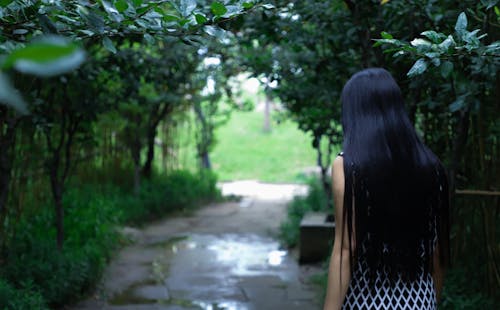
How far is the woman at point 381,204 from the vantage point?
6.22 ft

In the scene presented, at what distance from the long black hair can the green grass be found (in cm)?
1477

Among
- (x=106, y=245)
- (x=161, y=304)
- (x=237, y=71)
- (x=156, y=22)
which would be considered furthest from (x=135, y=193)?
(x=156, y=22)

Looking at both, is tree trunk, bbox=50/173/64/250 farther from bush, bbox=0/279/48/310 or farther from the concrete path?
bush, bbox=0/279/48/310

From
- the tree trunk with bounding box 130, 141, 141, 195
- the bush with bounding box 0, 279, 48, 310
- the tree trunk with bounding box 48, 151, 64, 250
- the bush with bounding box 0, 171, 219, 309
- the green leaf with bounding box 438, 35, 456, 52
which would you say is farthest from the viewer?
the tree trunk with bounding box 130, 141, 141, 195

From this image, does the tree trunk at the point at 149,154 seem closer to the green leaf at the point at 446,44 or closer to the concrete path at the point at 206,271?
the concrete path at the point at 206,271

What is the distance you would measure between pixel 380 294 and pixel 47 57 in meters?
1.61

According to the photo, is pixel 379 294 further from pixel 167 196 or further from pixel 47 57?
pixel 167 196

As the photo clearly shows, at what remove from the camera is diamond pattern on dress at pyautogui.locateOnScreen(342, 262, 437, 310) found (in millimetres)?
1982

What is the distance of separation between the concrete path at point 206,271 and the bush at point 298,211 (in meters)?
0.17

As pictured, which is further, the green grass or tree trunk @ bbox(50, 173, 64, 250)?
the green grass

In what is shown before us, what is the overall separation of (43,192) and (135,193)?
3.05 meters

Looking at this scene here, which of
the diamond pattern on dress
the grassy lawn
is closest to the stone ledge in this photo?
the diamond pattern on dress

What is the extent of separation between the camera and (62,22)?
7.54ft

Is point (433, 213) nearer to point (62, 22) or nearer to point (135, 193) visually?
point (62, 22)
